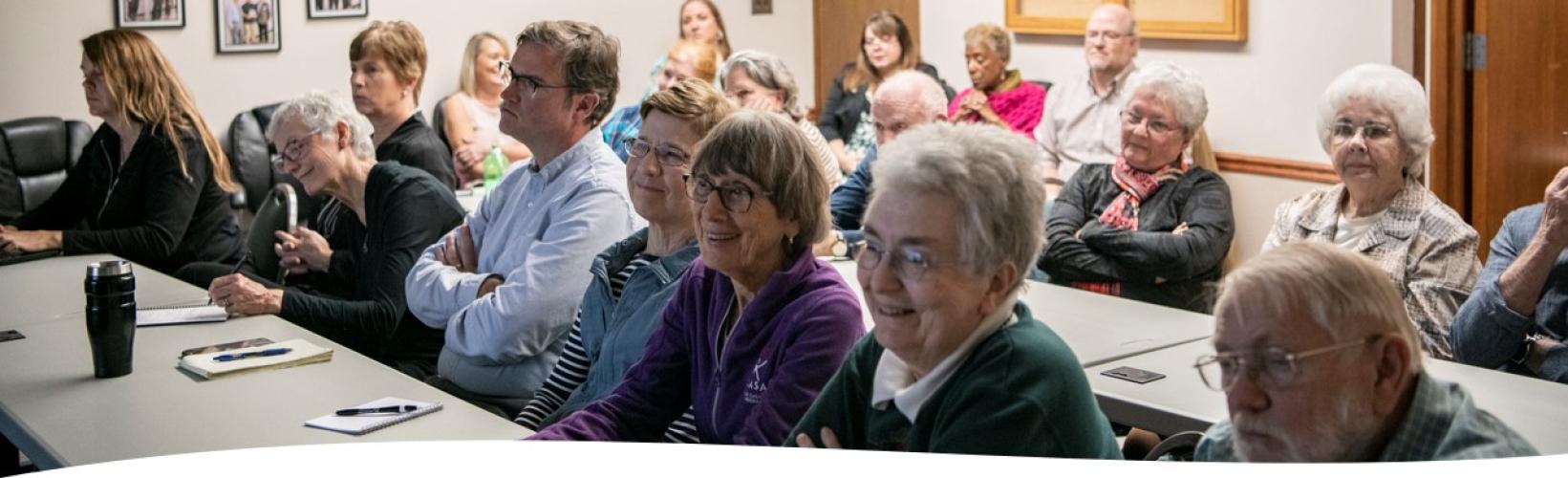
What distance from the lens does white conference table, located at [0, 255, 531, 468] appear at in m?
1.92

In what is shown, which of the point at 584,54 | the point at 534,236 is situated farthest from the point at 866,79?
the point at 534,236

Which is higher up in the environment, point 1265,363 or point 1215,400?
→ point 1265,363

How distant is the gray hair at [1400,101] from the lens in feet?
8.17

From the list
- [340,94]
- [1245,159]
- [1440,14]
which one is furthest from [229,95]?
[1245,159]

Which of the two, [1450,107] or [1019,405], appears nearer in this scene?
[1019,405]

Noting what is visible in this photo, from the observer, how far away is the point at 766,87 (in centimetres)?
407

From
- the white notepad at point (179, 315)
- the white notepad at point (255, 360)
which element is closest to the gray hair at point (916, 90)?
the white notepad at point (179, 315)

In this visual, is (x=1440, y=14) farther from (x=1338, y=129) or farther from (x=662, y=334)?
(x=662, y=334)

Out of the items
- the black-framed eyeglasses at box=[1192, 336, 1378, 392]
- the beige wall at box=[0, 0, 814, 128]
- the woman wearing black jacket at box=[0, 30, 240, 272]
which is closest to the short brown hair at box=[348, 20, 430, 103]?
the beige wall at box=[0, 0, 814, 128]

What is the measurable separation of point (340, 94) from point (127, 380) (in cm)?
90

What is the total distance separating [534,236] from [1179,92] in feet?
4.75

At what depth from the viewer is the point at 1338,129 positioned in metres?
2.54

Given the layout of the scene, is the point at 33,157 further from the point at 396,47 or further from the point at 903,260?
the point at 903,260

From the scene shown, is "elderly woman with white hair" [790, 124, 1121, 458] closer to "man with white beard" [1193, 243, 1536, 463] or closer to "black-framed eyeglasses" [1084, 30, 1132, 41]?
"man with white beard" [1193, 243, 1536, 463]
